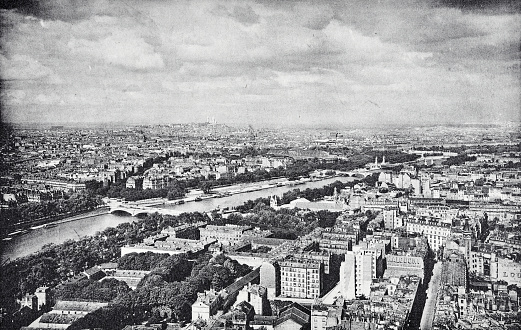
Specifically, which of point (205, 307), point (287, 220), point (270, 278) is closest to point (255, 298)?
point (205, 307)

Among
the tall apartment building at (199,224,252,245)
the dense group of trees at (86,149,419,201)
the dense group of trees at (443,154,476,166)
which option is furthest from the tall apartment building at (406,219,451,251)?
the dense group of trees at (86,149,419,201)

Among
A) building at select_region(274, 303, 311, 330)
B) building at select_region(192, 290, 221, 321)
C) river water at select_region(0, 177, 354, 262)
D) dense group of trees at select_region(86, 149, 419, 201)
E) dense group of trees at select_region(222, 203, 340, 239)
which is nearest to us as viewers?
building at select_region(274, 303, 311, 330)

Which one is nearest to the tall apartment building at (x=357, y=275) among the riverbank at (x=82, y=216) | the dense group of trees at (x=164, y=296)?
the dense group of trees at (x=164, y=296)

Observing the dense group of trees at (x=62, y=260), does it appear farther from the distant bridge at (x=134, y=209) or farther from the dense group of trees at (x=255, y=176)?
the dense group of trees at (x=255, y=176)

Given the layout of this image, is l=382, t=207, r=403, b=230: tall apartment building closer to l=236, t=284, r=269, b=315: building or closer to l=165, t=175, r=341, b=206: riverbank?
l=236, t=284, r=269, b=315: building

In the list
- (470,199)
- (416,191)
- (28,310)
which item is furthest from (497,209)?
(28,310)

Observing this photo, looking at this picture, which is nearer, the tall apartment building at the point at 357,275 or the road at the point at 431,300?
the road at the point at 431,300
